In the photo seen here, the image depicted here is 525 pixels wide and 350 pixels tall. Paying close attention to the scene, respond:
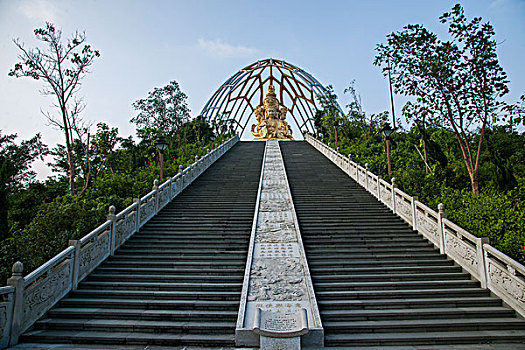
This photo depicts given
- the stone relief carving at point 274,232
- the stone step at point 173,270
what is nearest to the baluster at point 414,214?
the stone relief carving at point 274,232

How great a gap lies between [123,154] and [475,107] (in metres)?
19.7

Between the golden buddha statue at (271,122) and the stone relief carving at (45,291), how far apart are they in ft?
103

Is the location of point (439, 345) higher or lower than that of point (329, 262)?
lower

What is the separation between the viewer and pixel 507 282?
5.63 metres

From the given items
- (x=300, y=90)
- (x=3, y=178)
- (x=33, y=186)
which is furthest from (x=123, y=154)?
(x=300, y=90)

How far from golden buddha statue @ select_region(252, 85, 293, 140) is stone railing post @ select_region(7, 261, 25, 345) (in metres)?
32.3

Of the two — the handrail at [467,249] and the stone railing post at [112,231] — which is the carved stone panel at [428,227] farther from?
the stone railing post at [112,231]

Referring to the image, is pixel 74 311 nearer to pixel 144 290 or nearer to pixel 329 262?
pixel 144 290

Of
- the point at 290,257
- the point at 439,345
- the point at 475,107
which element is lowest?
the point at 439,345

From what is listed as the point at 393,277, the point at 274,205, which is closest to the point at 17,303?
the point at 393,277

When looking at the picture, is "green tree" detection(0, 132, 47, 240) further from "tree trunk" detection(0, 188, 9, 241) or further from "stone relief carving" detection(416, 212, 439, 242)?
"stone relief carving" detection(416, 212, 439, 242)

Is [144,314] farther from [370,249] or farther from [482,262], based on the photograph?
[482,262]

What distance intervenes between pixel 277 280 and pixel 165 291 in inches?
82.1

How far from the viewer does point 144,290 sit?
20.6 ft
